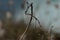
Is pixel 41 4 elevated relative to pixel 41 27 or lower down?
elevated

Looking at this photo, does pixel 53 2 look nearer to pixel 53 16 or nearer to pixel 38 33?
pixel 53 16

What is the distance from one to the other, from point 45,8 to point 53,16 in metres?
0.11

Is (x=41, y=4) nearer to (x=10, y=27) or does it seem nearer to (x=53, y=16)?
(x=53, y=16)

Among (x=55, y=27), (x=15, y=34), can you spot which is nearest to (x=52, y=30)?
(x=55, y=27)

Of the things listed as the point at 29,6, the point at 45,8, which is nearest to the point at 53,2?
the point at 45,8

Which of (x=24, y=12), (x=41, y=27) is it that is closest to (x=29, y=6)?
(x=24, y=12)

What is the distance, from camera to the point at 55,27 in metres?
1.86

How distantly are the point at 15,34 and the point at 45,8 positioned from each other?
0.37m

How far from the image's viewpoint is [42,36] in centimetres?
184

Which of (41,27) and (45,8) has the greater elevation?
(45,8)

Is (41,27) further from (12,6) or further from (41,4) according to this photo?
(12,6)

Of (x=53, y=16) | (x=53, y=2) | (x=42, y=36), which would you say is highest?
(x=53, y=2)

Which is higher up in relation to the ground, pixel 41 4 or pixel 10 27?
pixel 41 4

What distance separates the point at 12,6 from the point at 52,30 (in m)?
0.44
